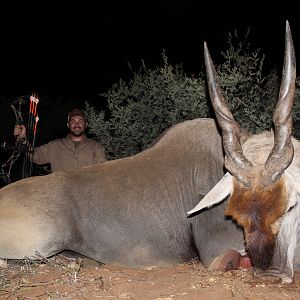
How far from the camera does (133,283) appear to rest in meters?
3.37

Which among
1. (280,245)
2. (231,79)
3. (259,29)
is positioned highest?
(259,29)

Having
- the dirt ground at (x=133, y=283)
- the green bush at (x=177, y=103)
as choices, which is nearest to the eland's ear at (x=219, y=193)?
the dirt ground at (x=133, y=283)

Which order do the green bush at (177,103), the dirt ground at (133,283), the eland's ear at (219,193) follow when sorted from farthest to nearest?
the green bush at (177,103)
the eland's ear at (219,193)
the dirt ground at (133,283)

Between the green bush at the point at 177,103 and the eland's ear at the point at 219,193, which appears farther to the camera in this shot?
the green bush at the point at 177,103

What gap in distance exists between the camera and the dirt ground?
2.99 m

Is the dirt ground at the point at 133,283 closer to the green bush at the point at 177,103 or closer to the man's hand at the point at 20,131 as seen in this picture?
the man's hand at the point at 20,131

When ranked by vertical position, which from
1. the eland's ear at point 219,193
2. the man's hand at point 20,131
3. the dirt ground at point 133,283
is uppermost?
the man's hand at point 20,131

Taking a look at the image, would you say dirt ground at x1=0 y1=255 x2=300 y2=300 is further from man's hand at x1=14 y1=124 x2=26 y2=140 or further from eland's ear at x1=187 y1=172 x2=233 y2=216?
man's hand at x1=14 y1=124 x2=26 y2=140

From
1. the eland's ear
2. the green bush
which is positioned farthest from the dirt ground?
the green bush

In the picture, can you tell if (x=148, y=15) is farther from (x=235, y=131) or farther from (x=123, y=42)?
(x=235, y=131)

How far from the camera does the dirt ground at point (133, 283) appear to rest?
2.99 m

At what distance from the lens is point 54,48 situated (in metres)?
30.4

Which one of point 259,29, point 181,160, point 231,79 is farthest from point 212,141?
point 259,29

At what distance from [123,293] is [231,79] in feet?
13.9
